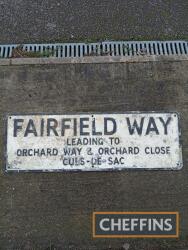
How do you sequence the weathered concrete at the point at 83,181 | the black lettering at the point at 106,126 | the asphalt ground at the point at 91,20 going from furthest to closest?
1. the asphalt ground at the point at 91,20
2. the black lettering at the point at 106,126
3. the weathered concrete at the point at 83,181

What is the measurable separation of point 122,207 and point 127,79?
1.19m

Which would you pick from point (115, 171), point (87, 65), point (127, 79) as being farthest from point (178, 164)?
point (87, 65)

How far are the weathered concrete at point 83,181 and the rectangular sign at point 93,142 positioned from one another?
73 mm

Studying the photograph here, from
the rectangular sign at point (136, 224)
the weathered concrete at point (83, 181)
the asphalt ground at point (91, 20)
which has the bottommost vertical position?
the rectangular sign at point (136, 224)

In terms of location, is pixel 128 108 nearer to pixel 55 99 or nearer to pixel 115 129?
pixel 115 129

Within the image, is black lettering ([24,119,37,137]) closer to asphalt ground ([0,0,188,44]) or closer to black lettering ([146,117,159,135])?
asphalt ground ([0,0,188,44])

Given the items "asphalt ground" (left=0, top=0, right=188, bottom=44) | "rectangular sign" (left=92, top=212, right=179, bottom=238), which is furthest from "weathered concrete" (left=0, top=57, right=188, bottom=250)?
"asphalt ground" (left=0, top=0, right=188, bottom=44)

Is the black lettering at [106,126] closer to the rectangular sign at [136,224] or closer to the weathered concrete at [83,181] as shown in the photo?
the weathered concrete at [83,181]

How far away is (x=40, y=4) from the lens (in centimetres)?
477

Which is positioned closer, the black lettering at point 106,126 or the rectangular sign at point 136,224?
the rectangular sign at point 136,224

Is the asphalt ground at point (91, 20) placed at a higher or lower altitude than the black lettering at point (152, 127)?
higher

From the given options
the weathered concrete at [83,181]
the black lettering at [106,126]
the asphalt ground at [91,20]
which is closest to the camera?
the weathered concrete at [83,181]

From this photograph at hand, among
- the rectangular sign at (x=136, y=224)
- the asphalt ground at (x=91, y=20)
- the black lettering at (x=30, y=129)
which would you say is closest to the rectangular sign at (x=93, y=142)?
the black lettering at (x=30, y=129)

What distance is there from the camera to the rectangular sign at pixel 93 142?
4145 mm
